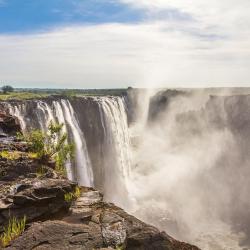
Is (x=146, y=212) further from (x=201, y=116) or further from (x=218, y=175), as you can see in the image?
(x=201, y=116)

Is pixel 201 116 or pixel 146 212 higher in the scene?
pixel 201 116

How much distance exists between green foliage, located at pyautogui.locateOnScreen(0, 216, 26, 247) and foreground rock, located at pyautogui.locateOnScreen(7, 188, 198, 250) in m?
0.33

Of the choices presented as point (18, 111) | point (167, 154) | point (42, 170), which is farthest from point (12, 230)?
point (167, 154)

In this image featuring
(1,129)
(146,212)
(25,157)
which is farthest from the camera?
(146,212)

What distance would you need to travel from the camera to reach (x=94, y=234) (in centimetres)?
1093

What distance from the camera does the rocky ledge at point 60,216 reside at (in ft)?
34.3

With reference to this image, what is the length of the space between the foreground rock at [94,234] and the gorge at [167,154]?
2835cm

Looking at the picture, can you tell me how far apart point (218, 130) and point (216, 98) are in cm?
711

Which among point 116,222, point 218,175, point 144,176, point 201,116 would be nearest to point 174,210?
point 144,176

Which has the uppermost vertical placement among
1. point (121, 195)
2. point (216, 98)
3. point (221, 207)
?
point (216, 98)

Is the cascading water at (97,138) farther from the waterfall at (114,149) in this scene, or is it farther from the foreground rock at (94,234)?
the foreground rock at (94,234)

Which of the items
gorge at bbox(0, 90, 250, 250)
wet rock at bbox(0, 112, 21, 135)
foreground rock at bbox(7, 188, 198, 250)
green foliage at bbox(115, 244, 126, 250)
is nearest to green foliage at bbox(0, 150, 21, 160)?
foreground rock at bbox(7, 188, 198, 250)

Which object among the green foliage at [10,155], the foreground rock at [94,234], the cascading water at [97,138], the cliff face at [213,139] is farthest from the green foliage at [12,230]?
the cliff face at [213,139]

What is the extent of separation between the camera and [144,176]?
77.1 metres
